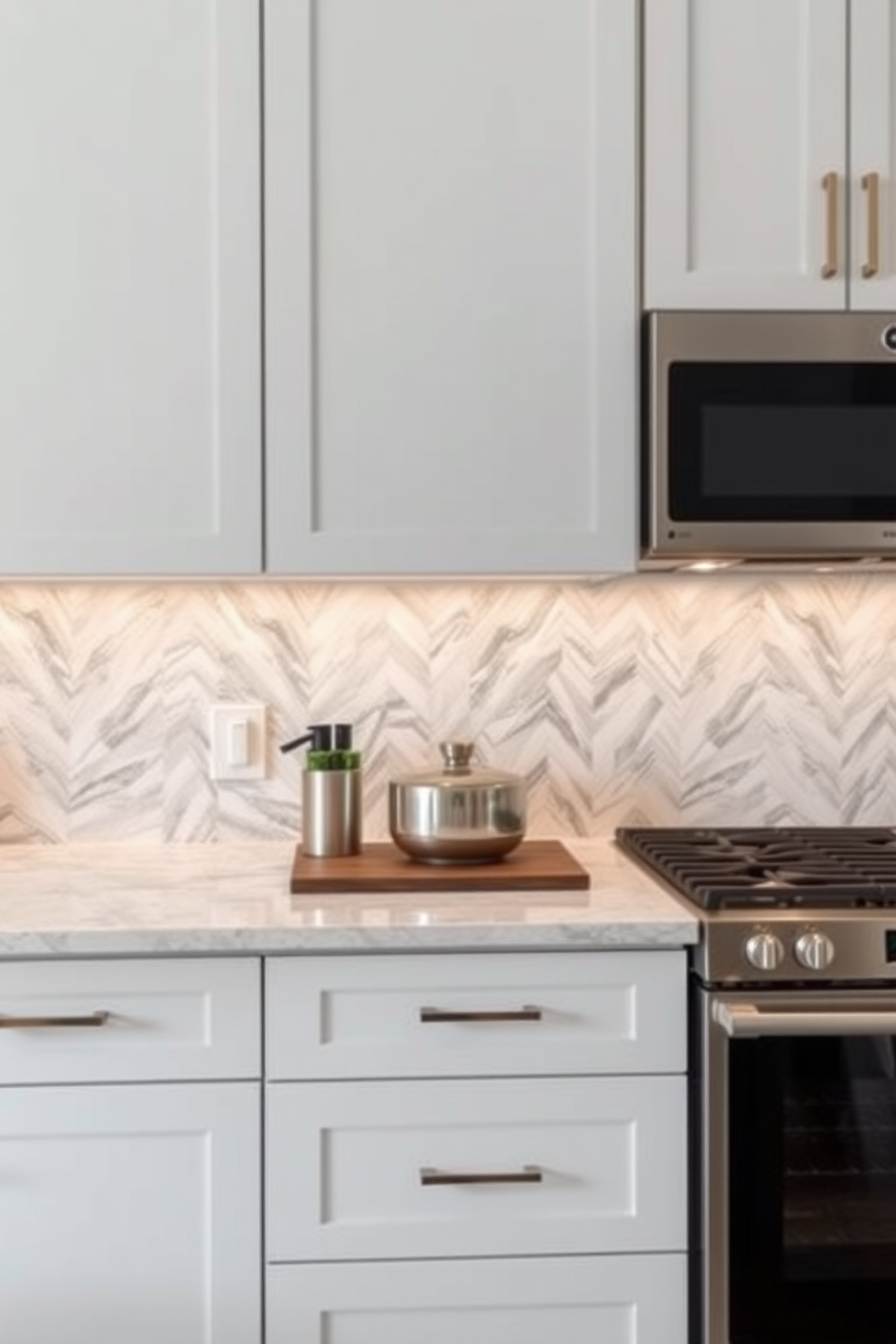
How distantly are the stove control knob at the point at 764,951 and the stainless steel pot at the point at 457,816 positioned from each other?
1.45ft

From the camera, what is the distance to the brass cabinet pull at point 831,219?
6.13 feet

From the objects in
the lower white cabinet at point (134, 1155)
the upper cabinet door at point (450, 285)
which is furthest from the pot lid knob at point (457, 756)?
the lower white cabinet at point (134, 1155)

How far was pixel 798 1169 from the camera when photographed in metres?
1.59

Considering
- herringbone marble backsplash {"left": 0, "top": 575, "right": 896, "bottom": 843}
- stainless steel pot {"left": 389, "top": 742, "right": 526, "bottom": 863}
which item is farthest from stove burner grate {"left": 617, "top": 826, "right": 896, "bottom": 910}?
stainless steel pot {"left": 389, "top": 742, "right": 526, "bottom": 863}

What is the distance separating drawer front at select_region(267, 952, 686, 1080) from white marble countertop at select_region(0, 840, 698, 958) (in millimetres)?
27

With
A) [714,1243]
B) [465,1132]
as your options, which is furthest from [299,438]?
[714,1243]

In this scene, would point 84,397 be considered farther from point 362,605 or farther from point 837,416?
point 837,416

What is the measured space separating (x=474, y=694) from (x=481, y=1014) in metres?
0.75

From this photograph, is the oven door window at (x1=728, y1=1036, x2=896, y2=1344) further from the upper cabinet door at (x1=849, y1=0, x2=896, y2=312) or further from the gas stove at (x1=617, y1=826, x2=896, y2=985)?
the upper cabinet door at (x1=849, y1=0, x2=896, y2=312)

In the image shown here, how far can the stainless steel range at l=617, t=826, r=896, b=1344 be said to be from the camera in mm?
1550

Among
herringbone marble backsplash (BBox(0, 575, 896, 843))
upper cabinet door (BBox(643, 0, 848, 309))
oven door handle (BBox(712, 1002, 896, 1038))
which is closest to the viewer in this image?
oven door handle (BBox(712, 1002, 896, 1038))

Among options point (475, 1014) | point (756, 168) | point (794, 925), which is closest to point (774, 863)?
point (794, 925)

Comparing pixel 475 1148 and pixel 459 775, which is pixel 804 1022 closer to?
pixel 475 1148

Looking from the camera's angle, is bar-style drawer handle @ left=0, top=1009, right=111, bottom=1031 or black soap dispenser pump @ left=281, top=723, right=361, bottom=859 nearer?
bar-style drawer handle @ left=0, top=1009, right=111, bottom=1031
